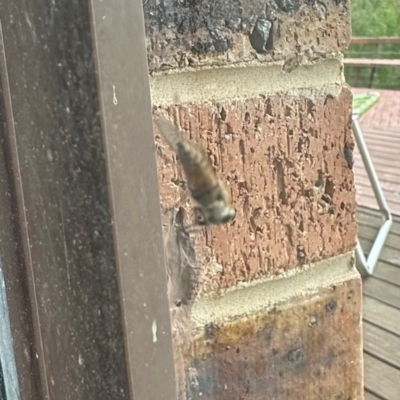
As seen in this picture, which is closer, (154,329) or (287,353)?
(154,329)

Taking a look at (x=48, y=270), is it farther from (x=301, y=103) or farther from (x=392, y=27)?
(x=392, y=27)

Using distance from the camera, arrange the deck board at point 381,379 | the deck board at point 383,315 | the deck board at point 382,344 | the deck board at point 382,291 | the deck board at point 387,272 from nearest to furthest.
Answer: the deck board at point 381,379, the deck board at point 382,344, the deck board at point 383,315, the deck board at point 382,291, the deck board at point 387,272

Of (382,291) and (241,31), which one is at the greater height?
(241,31)

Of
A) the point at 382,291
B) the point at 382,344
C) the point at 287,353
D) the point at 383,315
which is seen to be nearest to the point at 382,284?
the point at 382,291

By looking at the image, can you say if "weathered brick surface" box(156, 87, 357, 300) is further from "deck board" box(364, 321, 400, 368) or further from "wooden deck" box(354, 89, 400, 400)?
"deck board" box(364, 321, 400, 368)

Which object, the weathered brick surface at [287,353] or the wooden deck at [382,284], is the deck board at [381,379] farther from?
the weathered brick surface at [287,353]

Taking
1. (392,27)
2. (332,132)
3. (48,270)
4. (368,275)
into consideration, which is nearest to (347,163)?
(332,132)

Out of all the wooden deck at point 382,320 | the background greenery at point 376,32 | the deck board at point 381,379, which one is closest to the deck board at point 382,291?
the wooden deck at point 382,320

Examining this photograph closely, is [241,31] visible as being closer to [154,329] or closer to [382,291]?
[154,329]
